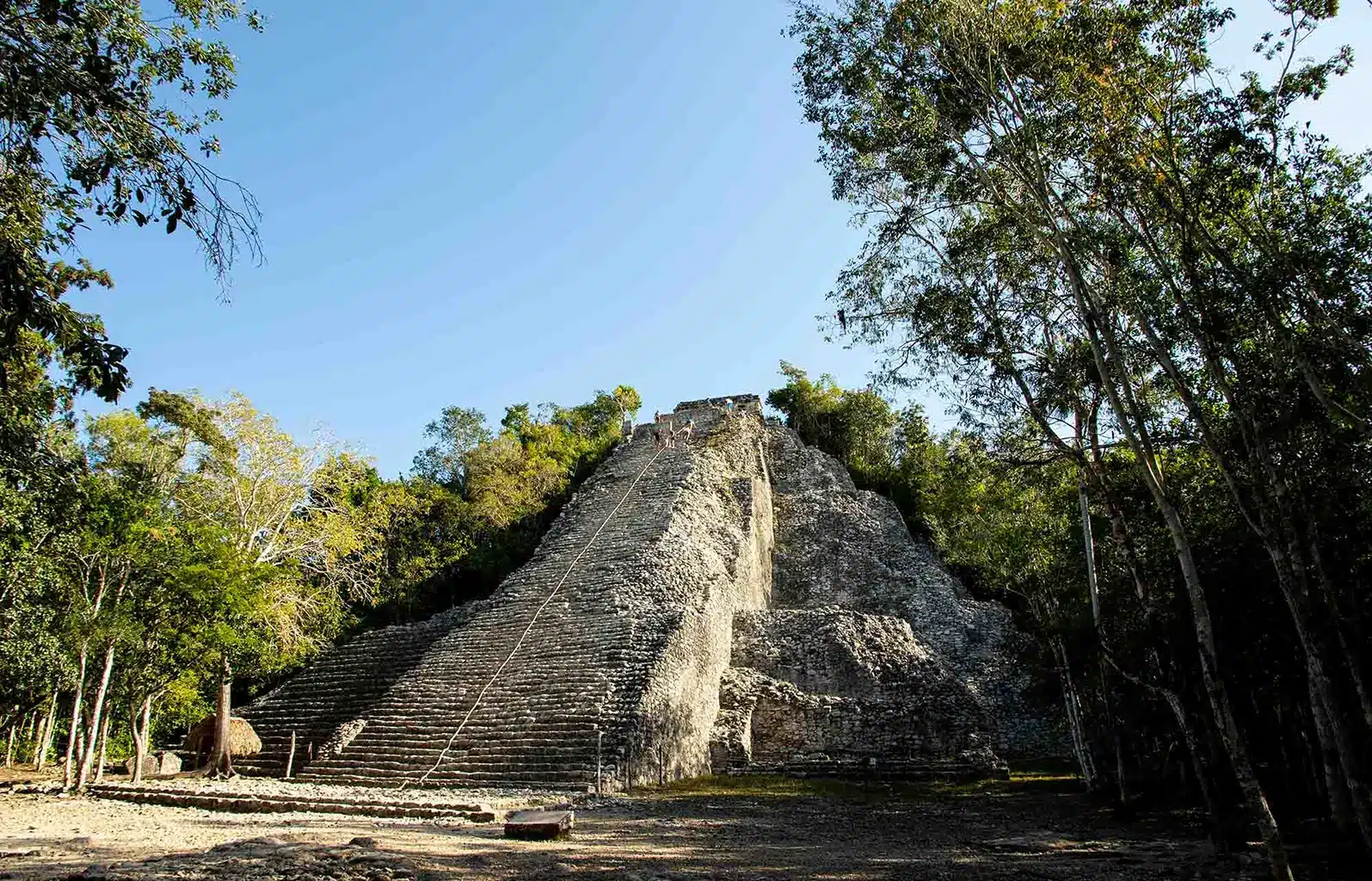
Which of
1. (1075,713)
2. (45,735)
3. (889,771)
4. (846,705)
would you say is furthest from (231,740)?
(1075,713)

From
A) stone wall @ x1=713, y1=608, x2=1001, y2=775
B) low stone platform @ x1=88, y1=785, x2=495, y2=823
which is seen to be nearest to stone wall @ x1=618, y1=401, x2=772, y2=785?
stone wall @ x1=713, y1=608, x2=1001, y2=775

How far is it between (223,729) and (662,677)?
7.87 metres

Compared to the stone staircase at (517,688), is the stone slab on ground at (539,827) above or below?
below

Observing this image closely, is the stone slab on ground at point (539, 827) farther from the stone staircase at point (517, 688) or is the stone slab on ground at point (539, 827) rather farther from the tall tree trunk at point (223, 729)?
the tall tree trunk at point (223, 729)

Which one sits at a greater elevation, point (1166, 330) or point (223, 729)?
point (1166, 330)

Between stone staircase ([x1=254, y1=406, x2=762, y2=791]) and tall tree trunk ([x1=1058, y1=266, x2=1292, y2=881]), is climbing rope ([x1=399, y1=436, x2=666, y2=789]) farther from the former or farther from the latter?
tall tree trunk ([x1=1058, y1=266, x2=1292, y2=881])

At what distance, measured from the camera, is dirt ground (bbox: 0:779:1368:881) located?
5.39m

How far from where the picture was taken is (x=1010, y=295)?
11.0 metres

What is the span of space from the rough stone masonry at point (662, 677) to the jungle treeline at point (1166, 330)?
168 inches

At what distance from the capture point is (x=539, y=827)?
7.36 meters

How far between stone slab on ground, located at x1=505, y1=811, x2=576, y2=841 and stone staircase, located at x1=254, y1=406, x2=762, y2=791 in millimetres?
4214

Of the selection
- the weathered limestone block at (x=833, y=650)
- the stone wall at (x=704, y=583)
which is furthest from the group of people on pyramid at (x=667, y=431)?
the weathered limestone block at (x=833, y=650)

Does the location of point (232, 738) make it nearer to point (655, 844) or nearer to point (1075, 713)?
point (655, 844)

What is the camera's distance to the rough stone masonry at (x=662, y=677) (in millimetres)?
13281
